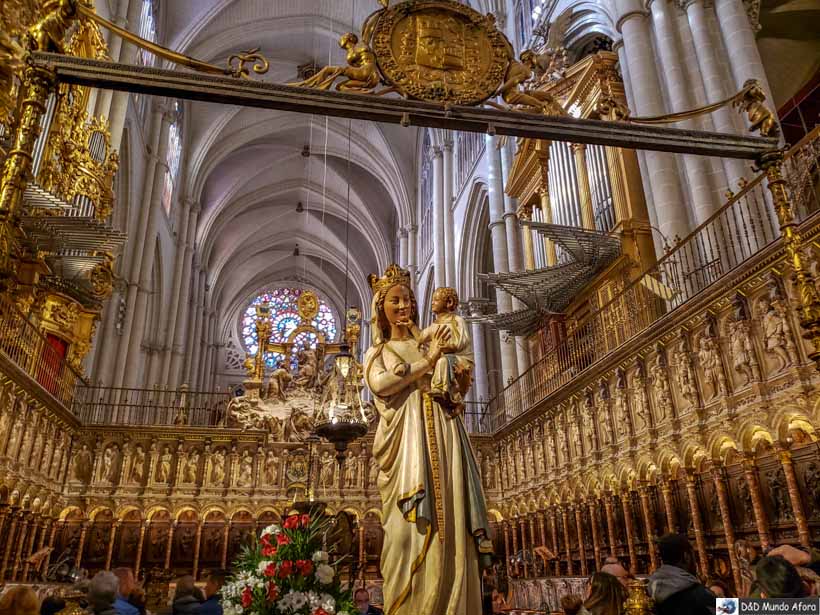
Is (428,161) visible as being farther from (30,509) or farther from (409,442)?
(409,442)

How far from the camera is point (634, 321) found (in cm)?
927

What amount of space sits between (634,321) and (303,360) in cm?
1092

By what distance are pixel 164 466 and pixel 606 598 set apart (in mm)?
12604

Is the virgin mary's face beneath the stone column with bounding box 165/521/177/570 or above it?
above

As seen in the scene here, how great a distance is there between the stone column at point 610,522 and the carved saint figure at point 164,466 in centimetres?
917

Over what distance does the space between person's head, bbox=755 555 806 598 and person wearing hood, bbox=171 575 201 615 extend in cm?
313

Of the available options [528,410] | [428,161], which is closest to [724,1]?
[528,410]

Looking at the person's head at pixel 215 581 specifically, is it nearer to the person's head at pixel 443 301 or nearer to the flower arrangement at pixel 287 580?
the flower arrangement at pixel 287 580

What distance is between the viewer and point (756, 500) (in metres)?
6.25

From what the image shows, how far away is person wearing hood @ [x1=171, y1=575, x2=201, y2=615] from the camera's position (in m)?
4.04

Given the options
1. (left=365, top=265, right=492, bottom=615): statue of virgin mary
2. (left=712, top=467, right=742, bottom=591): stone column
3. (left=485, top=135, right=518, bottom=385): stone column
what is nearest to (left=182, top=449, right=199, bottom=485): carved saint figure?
(left=485, top=135, right=518, bottom=385): stone column

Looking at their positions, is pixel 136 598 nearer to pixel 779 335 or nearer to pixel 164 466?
pixel 779 335

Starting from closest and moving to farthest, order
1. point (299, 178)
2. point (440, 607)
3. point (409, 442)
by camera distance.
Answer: point (440, 607) → point (409, 442) → point (299, 178)

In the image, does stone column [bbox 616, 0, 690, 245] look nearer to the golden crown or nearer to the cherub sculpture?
the cherub sculpture
